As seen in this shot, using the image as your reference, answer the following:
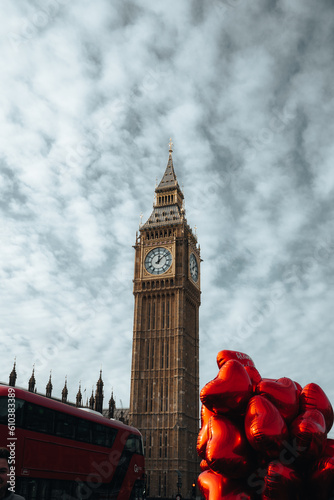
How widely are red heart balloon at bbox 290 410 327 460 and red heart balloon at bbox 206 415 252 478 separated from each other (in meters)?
0.89

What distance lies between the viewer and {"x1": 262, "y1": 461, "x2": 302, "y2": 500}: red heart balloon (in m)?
8.20

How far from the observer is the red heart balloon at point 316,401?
921 cm

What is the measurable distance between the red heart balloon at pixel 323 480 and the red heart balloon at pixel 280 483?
1.05 ft

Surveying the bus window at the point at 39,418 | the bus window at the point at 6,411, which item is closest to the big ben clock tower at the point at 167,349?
the bus window at the point at 39,418

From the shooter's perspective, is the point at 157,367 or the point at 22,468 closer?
the point at 22,468

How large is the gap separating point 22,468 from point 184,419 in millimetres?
48194

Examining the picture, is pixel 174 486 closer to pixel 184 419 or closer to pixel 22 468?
pixel 184 419

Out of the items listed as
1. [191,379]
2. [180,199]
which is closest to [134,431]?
[191,379]

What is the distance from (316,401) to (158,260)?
59214 mm

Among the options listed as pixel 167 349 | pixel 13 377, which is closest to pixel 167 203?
pixel 167 349

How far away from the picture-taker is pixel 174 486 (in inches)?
2216

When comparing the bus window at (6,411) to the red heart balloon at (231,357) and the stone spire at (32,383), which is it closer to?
the red heart balloon at (231,357)

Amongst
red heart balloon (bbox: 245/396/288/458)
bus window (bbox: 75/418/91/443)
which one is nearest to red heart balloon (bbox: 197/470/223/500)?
red heart balloon (bbox: 245/396/288/458)

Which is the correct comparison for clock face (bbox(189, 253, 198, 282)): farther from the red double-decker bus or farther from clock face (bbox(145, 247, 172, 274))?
the red double-decker bus
